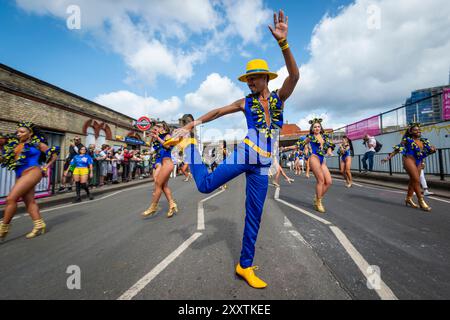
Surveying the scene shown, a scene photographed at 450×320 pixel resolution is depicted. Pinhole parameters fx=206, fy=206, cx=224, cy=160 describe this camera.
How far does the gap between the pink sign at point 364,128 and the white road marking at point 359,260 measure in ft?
46.6

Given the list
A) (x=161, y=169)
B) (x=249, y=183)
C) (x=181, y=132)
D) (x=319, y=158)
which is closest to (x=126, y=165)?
(x=161, y=169)

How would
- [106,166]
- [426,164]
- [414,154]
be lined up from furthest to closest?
[106,166], [426,164], [414,154]

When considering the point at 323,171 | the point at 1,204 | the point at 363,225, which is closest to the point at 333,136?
the point at 323,171

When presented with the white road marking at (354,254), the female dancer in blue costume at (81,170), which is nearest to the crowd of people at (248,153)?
the white road marking at (354,254)

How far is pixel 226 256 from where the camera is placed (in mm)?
2617

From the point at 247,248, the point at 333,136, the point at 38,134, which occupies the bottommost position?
the point at 247,248

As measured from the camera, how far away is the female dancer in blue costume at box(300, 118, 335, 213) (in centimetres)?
494

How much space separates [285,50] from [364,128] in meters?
17.4

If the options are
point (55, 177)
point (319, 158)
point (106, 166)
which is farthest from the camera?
point (106, 166)

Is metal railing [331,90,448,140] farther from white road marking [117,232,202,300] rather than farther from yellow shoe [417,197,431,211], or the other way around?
white road marking [117,232,202,300]

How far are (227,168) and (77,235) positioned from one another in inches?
128

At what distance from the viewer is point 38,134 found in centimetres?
402

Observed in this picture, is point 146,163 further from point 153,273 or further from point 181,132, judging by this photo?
point 153,273
